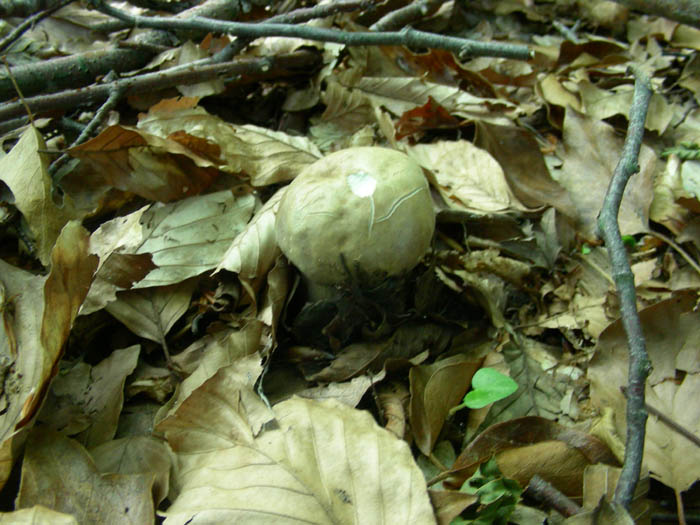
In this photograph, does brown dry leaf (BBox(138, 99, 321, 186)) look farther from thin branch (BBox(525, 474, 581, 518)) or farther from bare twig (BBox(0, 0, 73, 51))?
thin branch (BBox(525, 474, 581, 518))

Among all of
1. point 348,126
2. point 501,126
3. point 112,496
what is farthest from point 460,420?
point 348,126

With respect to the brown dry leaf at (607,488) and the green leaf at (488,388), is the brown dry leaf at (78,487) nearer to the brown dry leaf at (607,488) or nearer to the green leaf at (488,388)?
the green leaf at (488,388)

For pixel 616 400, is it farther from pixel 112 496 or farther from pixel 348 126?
pixel 348 126

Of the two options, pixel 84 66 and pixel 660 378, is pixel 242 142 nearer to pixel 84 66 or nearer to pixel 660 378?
pixel 84 66

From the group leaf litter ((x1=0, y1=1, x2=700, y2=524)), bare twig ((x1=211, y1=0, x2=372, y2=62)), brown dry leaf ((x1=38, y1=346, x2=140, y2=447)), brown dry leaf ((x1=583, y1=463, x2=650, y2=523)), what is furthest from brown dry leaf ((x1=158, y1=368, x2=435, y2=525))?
bare twig ((x1=211, y1=0, x2=372, y2=62))

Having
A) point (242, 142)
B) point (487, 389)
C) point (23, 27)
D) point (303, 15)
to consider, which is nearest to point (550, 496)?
point (487, 389)

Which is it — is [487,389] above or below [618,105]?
below
